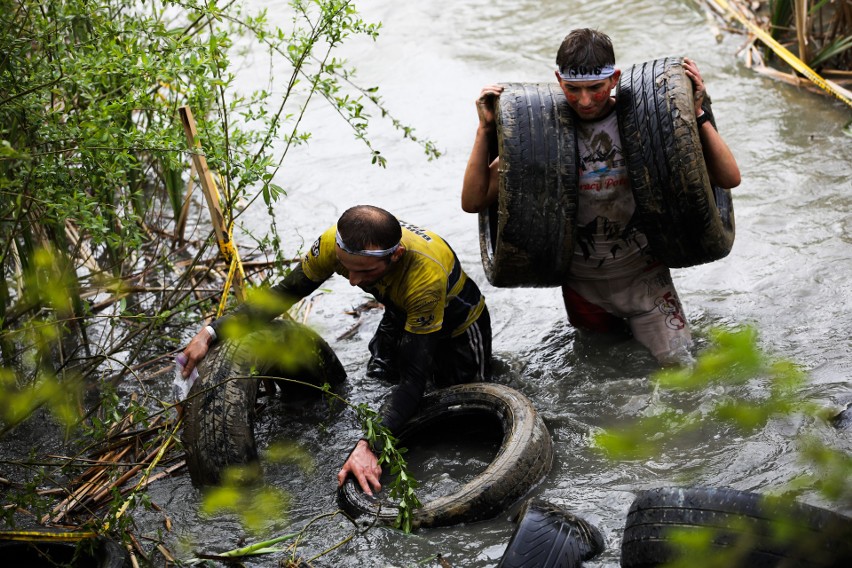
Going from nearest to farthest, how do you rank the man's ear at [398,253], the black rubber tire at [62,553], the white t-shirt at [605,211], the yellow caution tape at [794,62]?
the black rubber tire at [62,553] < the man's ear at [398,253] < the white t-shirt at [605,211] < the yellow caution tape at [794,62]

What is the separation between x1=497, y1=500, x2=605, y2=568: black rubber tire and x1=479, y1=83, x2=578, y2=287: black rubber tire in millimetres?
1548

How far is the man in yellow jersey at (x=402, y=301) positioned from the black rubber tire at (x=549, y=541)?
0.81 m

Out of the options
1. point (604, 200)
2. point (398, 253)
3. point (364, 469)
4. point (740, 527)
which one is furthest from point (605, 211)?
point (740, 527)

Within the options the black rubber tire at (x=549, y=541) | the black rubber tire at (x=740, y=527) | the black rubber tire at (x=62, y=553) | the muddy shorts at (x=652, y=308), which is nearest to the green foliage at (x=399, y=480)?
the black rubber tire at (x=549, y=541)

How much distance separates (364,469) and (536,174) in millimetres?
1667

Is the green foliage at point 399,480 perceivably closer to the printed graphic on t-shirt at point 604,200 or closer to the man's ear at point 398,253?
the man's ear at point 398,253

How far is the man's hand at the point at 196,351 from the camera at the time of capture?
15.3 feet

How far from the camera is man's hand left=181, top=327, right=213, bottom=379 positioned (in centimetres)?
466

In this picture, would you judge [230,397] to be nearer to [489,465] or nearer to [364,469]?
[364,469]

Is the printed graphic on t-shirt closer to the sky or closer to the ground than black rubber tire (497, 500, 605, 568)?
closer to the sky

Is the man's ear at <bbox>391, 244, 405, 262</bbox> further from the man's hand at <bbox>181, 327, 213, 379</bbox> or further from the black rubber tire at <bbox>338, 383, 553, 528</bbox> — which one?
the man's hand at <bbox>181, 327, 213, 379</bbox>

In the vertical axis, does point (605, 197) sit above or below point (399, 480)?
above

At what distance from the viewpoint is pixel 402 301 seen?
4.69 m

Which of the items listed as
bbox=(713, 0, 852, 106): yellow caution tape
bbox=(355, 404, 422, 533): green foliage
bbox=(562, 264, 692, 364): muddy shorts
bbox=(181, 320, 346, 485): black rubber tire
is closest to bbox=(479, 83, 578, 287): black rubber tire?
bbox=(562, 264, 692, 364): muddy shorts
